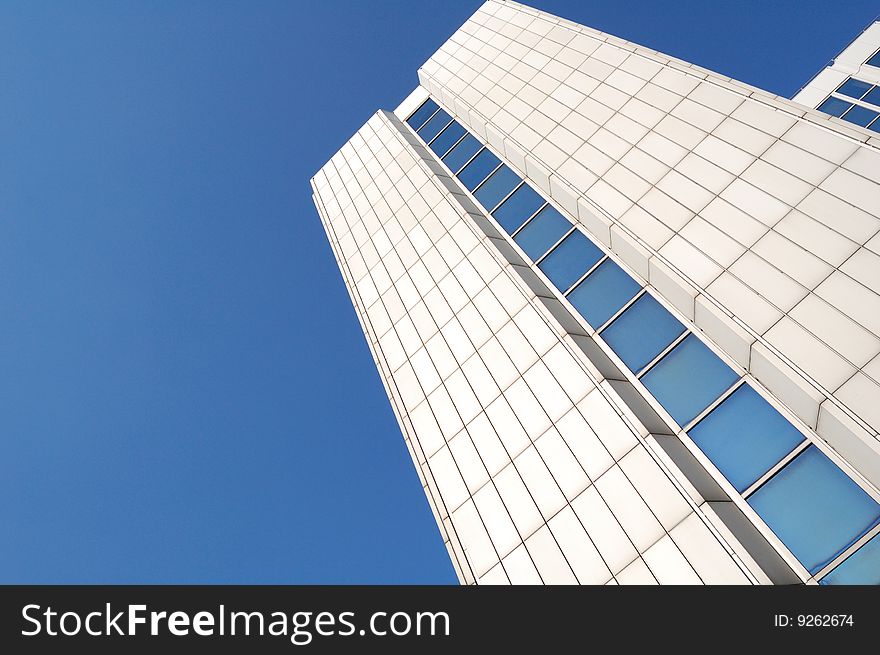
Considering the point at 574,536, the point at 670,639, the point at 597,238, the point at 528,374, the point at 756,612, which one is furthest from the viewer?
the point at 597,238

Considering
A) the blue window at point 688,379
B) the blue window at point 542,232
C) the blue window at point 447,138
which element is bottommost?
the blue window at point 688,379

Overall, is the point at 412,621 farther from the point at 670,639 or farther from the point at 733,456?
the point at 733,456

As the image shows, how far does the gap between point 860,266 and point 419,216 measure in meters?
17.4

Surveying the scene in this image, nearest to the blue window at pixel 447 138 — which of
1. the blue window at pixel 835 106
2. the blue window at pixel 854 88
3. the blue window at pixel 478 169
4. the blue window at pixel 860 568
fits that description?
the blue window at pixel 478 169

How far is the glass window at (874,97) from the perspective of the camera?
106 ft

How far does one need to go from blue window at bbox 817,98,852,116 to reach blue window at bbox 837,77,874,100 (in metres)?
0.63

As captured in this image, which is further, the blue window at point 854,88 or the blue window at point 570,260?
the blue window at point 854,88

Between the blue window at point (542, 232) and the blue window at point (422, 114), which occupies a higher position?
the blue window at point (422, 114)

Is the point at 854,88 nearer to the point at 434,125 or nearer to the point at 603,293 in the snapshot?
the point at 434,125

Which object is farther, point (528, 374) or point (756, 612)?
point (528, 374)

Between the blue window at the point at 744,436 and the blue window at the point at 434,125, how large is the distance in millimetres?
22902

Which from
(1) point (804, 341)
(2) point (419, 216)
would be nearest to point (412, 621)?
(1) point (804, 341)

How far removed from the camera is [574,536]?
43.9ft

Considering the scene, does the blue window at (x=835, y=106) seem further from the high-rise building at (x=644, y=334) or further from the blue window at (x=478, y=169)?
the blue window at (x=478, y=169)
